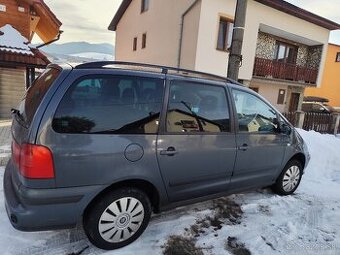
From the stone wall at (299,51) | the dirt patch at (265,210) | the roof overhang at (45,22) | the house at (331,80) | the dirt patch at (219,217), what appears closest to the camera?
the dirt patch at (219,217)

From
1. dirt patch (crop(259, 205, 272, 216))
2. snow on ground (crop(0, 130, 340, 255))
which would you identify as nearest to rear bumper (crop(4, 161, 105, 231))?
snow on ground (crop(0, 130, 340, 255))

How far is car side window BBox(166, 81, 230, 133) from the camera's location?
308cm

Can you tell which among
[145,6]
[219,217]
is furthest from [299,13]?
[219,217]

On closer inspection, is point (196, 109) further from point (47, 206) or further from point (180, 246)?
point (47, 206)

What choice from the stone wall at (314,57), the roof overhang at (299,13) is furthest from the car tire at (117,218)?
the stone wall at (314,57)

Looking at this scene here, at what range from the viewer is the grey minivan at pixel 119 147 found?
2.43 metres

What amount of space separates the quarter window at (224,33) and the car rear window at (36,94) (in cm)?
1075

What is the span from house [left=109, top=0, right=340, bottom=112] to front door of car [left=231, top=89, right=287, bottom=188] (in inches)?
332

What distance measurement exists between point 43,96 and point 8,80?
939 centimetres

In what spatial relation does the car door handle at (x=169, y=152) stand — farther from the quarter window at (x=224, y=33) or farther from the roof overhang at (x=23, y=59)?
the quarter window at (x=224, y=33)

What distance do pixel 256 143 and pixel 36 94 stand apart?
2.77m

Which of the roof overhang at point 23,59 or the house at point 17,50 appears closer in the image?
the roof overhang at point 23,59

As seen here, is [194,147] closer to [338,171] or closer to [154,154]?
[154,154]

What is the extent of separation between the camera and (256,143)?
3.90 meters
